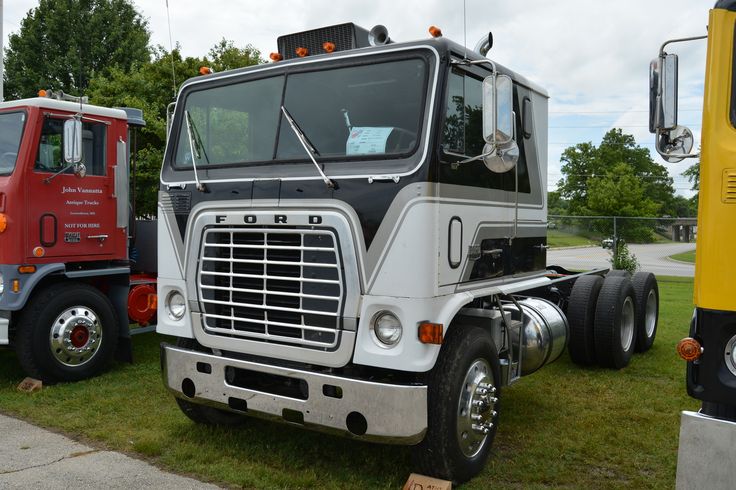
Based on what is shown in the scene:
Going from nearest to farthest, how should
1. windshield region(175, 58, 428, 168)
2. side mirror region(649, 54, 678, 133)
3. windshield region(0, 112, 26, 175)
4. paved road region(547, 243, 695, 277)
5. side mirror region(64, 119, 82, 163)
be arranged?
side mirror region(649, 54, 678, 133)
windshield region(175, 58, 428, 168)
side mirror region(64, 119, 82, 163)
windshield region(0, 112, 26, 175)
paved road region(547, 243, 695, 277)

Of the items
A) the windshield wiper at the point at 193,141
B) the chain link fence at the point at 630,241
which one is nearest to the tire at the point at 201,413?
the windshield wiper at the point at 193,141

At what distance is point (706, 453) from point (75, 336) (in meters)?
5.94

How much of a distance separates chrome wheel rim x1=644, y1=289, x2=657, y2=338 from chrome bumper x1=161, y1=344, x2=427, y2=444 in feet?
17.9

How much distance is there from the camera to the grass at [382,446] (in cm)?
454

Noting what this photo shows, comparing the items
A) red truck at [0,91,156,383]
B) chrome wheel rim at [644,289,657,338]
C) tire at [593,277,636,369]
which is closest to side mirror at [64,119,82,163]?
red truck at [0,91,156,383]

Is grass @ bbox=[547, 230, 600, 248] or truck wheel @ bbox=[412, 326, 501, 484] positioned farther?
grass @ bbox=[547, 230, 600, 248]

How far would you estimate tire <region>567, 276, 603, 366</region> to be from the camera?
738 cm

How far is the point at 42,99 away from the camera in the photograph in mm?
6836

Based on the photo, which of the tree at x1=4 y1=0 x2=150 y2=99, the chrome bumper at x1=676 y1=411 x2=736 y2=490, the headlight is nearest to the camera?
the chrome bumper at x1=676 y1=411 x2=736 y2=490

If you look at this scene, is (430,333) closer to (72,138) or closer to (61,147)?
(72,138)

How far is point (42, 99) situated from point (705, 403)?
6505 millimetres

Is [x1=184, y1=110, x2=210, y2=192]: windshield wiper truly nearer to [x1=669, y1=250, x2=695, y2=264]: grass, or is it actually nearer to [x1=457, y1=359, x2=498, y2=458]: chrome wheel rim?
[x1=457, y1=359, x2=498, y2=458]: chrome wheel rim

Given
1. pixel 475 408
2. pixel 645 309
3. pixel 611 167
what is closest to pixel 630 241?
pixel 645 309

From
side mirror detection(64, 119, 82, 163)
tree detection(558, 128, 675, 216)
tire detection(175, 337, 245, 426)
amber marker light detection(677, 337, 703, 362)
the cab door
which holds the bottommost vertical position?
tire detection(175, 337, 245, 426)
